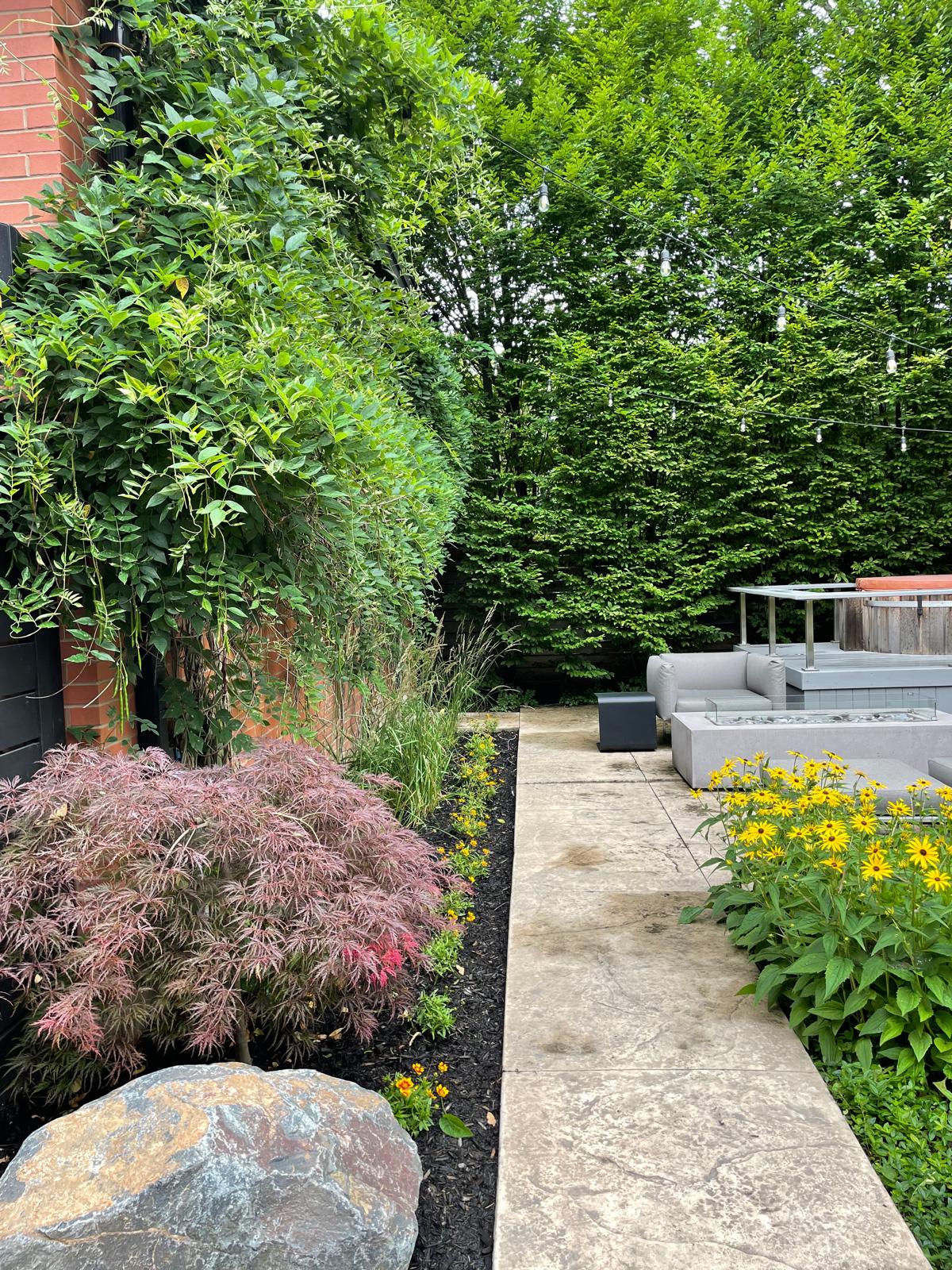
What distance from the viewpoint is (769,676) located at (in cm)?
643

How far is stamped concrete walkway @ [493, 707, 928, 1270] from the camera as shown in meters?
1.74

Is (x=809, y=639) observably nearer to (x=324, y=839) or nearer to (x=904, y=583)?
(x=904, y=583)

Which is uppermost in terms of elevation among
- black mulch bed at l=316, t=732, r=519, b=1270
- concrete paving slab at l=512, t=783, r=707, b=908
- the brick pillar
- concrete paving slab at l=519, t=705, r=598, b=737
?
the brick pillar

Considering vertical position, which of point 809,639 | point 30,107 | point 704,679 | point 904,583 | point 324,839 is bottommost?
point 704,679

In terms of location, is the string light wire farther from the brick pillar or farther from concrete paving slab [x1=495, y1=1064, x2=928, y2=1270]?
concrete paving slab [x1=495, y1=1064, x2=928, y2=1270]

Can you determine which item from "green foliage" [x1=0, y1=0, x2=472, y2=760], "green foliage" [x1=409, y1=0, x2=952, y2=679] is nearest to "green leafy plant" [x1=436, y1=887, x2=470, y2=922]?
"green foliage" [x1=0, y1=0, x2=472, y2=760]

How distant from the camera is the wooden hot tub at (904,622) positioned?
641cm

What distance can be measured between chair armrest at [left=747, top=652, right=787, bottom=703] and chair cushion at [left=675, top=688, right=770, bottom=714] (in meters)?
0.06

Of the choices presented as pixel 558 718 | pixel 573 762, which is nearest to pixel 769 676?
pixel 573 762

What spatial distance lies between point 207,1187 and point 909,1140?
1629 mm

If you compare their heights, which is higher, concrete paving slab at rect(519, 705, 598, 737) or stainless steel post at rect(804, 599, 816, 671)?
stainless steel post at rect(804, 599, 816, 671)

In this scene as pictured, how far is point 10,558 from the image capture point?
Answer: 8.19 feet

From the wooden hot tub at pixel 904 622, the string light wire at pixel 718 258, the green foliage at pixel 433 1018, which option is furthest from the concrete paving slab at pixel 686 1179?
the string light wire at pixel 718 258

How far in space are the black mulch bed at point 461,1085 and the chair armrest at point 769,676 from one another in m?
3.38
